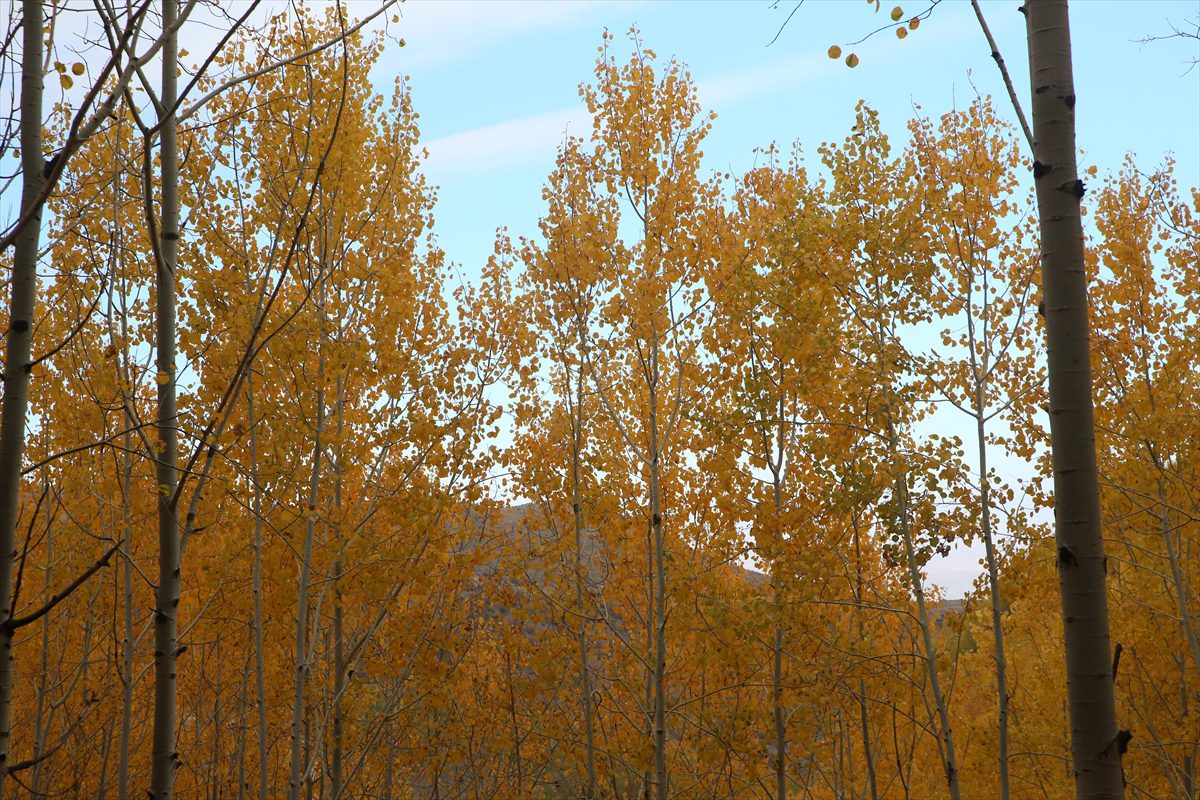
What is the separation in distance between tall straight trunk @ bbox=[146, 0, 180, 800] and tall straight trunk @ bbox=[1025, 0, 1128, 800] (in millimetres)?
2241

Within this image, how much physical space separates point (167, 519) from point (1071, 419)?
7.77ft

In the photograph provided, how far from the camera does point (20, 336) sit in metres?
2.04

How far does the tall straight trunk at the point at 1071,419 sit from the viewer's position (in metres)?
2.22

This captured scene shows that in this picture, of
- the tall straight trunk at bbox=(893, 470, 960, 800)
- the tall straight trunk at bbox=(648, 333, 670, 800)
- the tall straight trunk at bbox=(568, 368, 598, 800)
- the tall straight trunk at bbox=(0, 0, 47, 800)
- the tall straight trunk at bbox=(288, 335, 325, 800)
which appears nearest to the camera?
the tall straight trunk at bbox=(0, 0, 47, 800)

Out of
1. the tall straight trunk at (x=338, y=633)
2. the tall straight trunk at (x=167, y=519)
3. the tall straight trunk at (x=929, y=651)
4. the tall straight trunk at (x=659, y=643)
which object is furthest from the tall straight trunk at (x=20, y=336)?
the tall straight trunk at (x=929, y=651)

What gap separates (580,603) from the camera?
862cm

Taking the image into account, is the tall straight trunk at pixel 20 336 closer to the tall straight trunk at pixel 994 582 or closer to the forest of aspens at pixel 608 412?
the forest of aspens at pixel 608 412

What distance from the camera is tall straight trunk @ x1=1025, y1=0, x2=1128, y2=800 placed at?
7.30 feet

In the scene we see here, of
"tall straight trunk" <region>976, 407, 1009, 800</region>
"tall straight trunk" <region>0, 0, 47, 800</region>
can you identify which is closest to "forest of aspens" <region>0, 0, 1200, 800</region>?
"tall straight trunk" <region>976, 407, 1009, 800</region>

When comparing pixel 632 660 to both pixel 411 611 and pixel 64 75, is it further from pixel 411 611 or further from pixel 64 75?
pixel 64 75

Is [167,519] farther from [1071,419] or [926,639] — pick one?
[926,639]

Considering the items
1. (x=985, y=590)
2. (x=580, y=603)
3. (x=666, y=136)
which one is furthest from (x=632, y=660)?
(x=666, y=136)

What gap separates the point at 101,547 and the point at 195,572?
3.30 ft

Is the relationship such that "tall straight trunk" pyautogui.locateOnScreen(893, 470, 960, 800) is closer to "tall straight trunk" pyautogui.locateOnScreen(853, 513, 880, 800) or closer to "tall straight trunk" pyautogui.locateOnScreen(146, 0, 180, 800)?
"tall straight trunk" pyautogui.locateOnScreen(853, 513, 880, 800)
